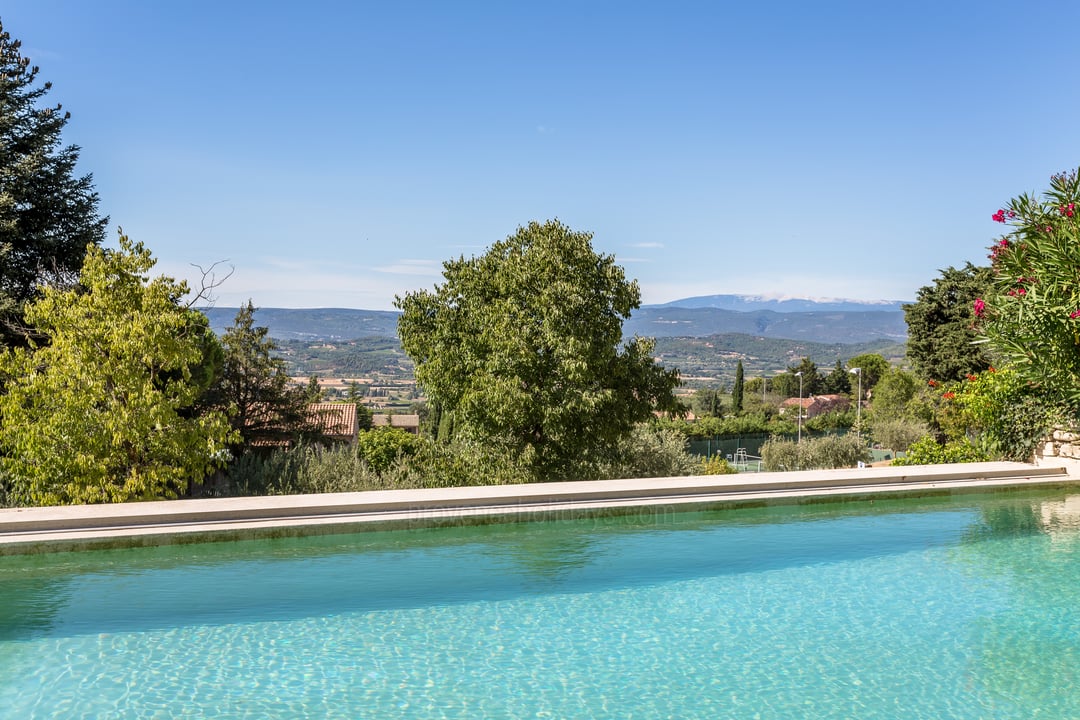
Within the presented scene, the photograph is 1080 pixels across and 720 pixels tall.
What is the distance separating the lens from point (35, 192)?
1195 cm

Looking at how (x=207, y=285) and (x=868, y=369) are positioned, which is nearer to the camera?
(x=207, y=285)

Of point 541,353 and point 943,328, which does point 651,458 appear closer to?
point 541,353

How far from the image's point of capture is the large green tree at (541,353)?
10047 mm

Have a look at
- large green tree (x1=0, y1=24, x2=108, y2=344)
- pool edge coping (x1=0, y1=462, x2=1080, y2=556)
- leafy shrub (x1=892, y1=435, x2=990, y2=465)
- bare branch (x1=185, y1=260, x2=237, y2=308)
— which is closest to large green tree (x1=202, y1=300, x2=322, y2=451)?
large green tree (x1=0, y1=24, x2=108, y2=344)

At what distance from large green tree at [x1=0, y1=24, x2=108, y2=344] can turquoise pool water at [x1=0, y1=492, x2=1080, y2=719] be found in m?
7.38

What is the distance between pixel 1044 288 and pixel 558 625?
522cm

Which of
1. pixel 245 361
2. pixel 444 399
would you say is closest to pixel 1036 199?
pixel 444 399

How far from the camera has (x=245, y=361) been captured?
47.1 ft

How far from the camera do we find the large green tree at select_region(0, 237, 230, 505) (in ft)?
24.5

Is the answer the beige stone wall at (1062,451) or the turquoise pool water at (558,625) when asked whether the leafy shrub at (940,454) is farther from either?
the turquoise pool water at (558,625)

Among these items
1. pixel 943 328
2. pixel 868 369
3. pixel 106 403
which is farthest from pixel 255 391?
pixel 868 369

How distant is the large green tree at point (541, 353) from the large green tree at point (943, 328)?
20453 mm

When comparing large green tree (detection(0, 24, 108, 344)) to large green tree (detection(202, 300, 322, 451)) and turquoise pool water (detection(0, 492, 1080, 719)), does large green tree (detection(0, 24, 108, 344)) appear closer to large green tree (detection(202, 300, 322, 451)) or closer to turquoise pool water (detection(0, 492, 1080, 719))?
large green tree (detection(202, 300, 322, 451))

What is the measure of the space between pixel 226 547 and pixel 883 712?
482 centimetres
